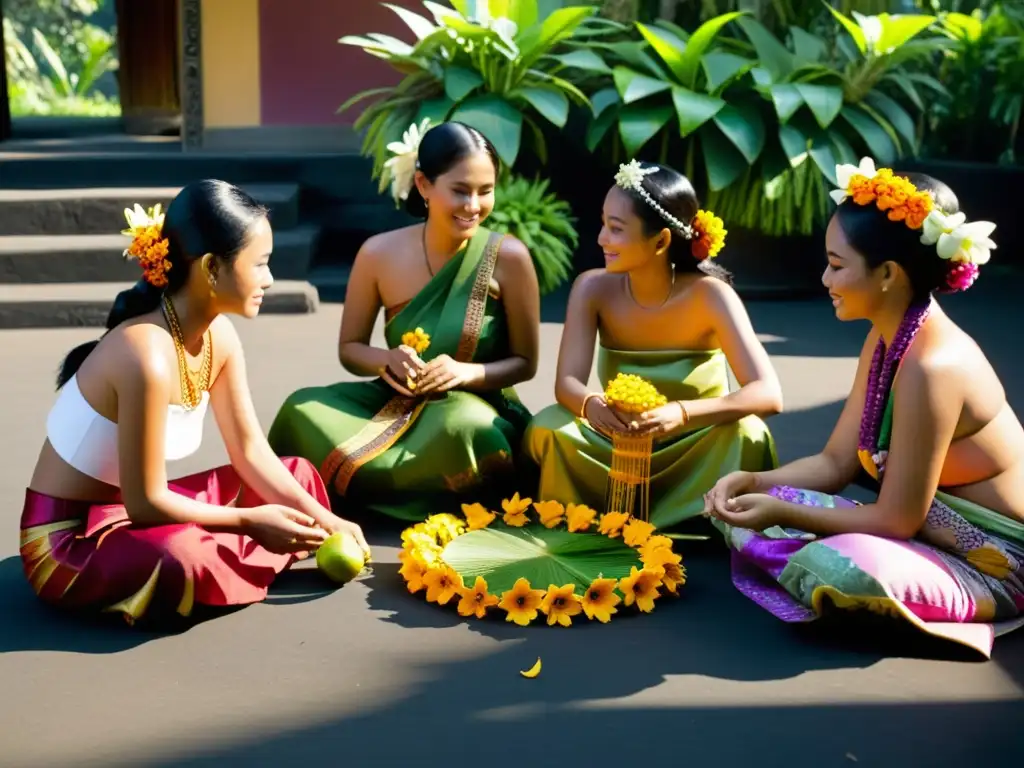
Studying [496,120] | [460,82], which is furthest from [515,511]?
[460,82]

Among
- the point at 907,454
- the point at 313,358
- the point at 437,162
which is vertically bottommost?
the point at 313,358

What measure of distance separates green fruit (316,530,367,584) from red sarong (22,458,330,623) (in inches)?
5.4

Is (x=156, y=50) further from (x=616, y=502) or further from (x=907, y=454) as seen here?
(x=907, y=454)

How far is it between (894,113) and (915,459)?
17.1 ft

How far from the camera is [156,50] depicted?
11.1 meters

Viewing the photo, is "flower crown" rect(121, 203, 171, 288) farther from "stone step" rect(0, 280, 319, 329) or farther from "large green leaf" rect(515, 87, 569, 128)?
"large green leaf" rect(515, 87, 569, 128)

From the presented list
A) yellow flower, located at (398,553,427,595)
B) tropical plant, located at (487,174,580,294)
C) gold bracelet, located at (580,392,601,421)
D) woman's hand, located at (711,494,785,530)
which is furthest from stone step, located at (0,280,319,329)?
woman's hand, located at (711,494,785,530)

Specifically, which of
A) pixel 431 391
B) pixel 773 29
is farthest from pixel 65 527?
pixel 773 29

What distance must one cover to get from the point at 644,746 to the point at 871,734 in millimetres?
453

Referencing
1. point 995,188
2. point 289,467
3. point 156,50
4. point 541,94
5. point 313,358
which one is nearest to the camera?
point 289,467

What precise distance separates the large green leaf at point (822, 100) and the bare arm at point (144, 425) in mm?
5092

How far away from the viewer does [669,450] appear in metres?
3.64

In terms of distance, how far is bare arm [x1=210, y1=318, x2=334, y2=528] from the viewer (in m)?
3.28

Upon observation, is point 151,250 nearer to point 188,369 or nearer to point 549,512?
point 188,369
